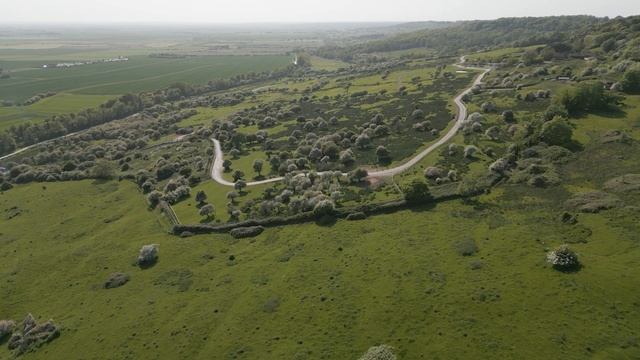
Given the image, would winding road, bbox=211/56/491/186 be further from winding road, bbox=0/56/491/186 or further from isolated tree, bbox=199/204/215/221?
isolated tree, bbox=199/204/215/221

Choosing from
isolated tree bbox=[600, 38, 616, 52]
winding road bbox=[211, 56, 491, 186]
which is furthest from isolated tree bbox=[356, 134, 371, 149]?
isolated tree bbox=[600, 38, 616, 52]

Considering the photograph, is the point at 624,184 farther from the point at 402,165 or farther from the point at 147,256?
the point at 147,256

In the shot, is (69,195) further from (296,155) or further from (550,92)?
(550,92)

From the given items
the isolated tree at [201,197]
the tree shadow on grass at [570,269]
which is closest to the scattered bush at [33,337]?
the isolated tree at [201,197]

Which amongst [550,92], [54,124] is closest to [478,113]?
[550,92]

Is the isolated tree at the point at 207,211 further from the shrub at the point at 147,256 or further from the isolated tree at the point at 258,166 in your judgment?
the isolated tree at the point at 258,166

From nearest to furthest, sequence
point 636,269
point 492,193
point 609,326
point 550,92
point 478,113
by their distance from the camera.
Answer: point 609,326 → point 636,269 → point 492,193 → point 478,113 → point 550,92
